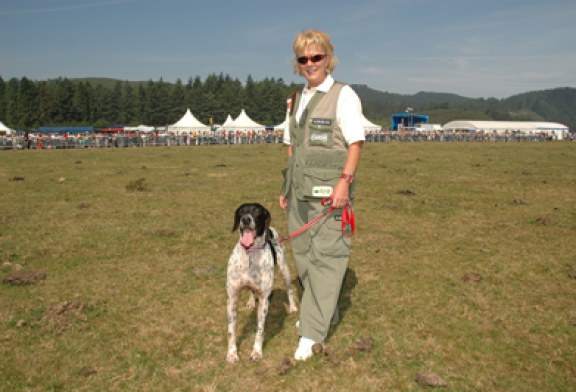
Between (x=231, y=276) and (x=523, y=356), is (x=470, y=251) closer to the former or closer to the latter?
(x=523, y=356)

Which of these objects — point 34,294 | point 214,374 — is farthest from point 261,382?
point 34,294

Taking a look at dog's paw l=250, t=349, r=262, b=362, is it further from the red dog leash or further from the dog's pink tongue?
the red dog leash

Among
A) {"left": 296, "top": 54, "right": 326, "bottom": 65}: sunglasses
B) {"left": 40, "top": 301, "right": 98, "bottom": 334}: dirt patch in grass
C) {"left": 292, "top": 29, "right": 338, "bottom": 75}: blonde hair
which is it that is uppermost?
{"left": 292, "top": 29, "right": 338, "bottom": 75}: blonde hair

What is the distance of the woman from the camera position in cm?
396

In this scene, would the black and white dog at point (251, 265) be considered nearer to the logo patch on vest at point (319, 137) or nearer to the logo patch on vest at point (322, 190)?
the logo patch on vest at point (322, 190)

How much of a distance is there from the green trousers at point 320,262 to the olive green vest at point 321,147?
0.62 feet

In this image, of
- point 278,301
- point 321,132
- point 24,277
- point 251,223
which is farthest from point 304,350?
point 24,277

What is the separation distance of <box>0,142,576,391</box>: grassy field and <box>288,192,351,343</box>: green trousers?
1.27ft

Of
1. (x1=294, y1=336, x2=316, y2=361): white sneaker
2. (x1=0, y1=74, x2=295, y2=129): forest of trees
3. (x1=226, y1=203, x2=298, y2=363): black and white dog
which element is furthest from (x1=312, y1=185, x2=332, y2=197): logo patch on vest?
(x1=0, y1=74, x2=295, y2=129): forest of trees

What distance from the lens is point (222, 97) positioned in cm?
11669

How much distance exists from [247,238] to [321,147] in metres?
1.12

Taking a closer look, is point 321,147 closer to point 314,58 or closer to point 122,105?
point 314,58

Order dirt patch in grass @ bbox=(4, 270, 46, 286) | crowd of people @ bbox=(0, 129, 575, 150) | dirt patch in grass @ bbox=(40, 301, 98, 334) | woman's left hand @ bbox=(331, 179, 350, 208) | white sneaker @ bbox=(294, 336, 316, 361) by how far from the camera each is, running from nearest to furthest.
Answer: woman's left hand @ bbox=(331, 179, 350, 208) < white sneaker @ bbox=(294, 336, 316, 361) < dirt patch in grass @ bbox=(40, 301, 98, 334) < dirt patch in grass @ bbox=(4, 270, 46, 286) < crowd of people @ bbox=(0, 129, 575, 150)

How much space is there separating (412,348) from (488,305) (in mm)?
1696
